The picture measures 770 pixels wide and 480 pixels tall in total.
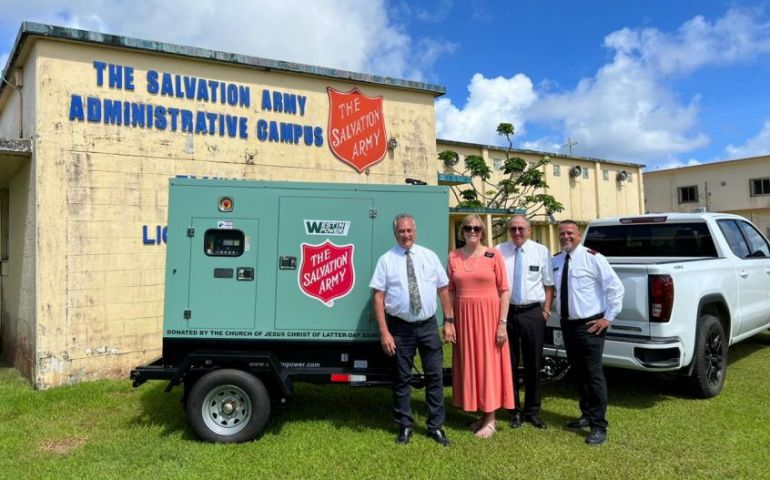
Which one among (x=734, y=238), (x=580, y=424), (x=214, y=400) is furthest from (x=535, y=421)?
(x=734, y=238)

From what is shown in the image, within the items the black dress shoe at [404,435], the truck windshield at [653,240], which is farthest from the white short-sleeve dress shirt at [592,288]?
the truck windshield at [653,240]

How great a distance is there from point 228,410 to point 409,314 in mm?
1813

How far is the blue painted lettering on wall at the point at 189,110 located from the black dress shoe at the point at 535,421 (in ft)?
17.7

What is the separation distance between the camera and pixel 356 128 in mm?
9039

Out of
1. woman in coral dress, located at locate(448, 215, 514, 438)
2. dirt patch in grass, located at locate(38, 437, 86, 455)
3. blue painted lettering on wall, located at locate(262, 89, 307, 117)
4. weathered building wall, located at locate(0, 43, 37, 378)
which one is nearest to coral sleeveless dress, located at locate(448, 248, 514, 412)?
woman in coral dress, located at locate(448, 215, 514, 438)

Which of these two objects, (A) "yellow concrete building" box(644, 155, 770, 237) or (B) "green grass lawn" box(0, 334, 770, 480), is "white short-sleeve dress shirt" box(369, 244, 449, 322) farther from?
(A) "yellow concrete building" box(644, 155, 770, 237)

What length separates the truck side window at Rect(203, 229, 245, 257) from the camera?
15.8ft

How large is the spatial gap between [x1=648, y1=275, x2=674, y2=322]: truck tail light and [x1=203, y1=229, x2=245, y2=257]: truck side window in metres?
3.82

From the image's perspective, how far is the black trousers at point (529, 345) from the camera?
4844 millimetres

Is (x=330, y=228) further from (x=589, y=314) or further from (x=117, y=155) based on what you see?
(x=117, y=155)

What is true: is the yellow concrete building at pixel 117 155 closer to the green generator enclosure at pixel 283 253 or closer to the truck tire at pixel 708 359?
the green generator enclosure at pixel 283 253

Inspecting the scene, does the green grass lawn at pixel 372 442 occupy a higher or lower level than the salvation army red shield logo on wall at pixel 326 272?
lower

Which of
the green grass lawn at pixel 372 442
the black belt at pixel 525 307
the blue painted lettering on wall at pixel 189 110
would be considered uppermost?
the blue painted lettering on wall at pixel 189 110

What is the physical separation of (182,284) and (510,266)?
289 cm
